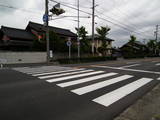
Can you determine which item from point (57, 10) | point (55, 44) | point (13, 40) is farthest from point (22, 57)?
point (57, 10)

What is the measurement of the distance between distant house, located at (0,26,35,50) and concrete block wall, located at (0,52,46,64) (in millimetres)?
4399

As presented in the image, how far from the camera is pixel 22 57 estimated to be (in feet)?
53.7

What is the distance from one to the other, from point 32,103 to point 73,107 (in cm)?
109

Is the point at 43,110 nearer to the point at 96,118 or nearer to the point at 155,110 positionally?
the point at 96,118

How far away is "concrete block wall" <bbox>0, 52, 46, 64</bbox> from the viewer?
14.9 meters

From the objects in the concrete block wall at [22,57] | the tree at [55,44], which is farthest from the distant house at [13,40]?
the tree at [55,44]

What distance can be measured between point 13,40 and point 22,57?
6653 millimetres

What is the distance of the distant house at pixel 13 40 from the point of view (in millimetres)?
19752

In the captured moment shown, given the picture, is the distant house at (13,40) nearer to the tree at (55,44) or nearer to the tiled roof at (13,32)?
the tiled roof at (13,32)

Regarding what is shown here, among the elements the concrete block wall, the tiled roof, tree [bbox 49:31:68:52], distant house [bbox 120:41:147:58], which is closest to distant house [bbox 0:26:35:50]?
the tiled roof

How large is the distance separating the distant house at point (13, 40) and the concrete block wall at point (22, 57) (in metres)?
4.40

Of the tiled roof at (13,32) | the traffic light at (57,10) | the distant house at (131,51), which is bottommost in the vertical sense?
the distant house at (131,51)

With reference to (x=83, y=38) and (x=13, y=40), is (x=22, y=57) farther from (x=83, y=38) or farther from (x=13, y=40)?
(x=83, y=38)

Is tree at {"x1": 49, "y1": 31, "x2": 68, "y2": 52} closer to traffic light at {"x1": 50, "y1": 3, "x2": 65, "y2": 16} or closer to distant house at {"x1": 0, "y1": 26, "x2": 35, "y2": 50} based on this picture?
distant house at {"x1": 0, "y1": 26, "x2": 35, "y2": 50}
